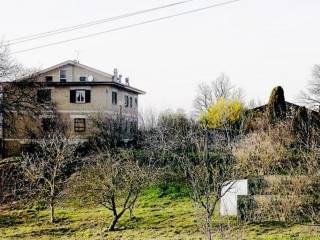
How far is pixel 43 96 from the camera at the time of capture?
3766cm

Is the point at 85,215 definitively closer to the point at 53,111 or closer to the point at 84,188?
the point at 84,188

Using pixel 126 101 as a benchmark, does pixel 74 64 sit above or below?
above

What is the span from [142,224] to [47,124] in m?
22.7

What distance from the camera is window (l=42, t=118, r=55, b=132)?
123 ft

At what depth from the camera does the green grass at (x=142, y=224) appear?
15.1 m

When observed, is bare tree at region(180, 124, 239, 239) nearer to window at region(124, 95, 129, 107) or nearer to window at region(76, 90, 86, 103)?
window at region(76, 90, 86, 103)

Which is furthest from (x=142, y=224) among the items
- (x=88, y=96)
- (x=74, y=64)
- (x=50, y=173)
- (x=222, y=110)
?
(x=222, y=110)

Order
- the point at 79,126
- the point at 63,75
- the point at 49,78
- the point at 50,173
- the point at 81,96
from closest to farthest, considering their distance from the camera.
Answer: the point at 50,173 < the point at 79,126 < the point at 81,96 < the point at 63,75 < the point at 49,78

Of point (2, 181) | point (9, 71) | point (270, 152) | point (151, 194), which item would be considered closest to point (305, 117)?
point (270, 152)

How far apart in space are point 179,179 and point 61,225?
669 centimetres

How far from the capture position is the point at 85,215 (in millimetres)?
19656

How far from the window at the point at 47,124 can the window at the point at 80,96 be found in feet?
7.97

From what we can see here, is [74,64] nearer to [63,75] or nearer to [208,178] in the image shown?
[63,75]

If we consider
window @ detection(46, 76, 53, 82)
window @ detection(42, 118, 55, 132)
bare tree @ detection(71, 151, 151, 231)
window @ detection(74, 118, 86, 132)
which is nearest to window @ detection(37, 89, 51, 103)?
window @ detection(46, 76, 53, 82)
